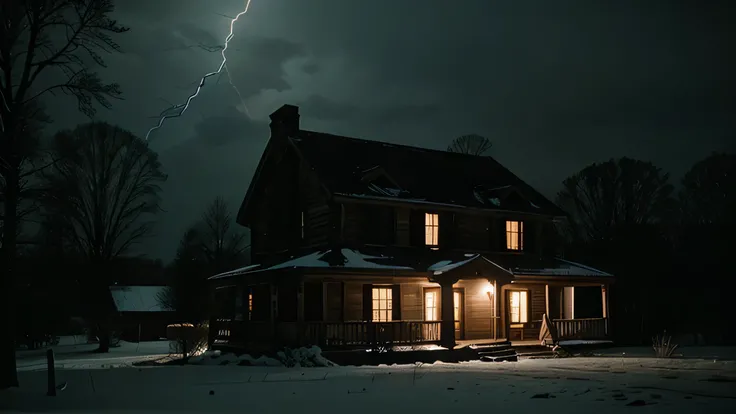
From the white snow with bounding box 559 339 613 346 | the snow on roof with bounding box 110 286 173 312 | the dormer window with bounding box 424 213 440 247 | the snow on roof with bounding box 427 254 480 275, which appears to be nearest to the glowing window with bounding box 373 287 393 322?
the snow on roof with bounding box 427 254 480 275

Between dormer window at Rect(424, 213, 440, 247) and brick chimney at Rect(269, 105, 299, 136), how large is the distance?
6.71 meters

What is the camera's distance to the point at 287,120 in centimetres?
3108

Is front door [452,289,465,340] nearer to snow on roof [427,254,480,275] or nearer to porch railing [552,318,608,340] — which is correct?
snow on roof [427,254,480,275]

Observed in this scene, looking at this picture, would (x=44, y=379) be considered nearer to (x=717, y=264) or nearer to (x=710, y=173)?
(x=717, y=264)

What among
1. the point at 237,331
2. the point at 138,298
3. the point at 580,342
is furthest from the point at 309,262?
the point at 138,298

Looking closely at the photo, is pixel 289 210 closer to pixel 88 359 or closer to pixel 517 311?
pixel 517 311

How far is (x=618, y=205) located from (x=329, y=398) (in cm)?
4435

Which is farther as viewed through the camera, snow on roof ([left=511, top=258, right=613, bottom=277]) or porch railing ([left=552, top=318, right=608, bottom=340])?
snow on roof ([left=511, top=258, right=613, bottom=277])

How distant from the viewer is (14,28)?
19.0 meters

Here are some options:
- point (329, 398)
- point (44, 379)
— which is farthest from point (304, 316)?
point (329, 398)

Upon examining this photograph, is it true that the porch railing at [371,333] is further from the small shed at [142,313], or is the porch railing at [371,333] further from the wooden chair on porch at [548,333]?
the small shed at [142,313]

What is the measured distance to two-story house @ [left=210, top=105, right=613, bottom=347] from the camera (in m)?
26.8

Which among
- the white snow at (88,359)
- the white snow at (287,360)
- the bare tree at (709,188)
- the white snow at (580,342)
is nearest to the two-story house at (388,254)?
the white snow at (580,342)

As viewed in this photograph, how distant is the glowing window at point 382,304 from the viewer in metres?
28.6
